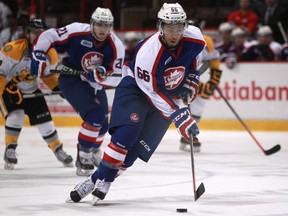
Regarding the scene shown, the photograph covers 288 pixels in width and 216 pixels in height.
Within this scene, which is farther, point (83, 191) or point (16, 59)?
point (16, 59)

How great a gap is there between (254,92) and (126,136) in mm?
5803

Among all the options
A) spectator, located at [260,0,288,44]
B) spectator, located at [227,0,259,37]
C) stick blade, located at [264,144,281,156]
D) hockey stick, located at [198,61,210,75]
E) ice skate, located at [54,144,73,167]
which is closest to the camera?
ice skate, located at [54,144,73,167]

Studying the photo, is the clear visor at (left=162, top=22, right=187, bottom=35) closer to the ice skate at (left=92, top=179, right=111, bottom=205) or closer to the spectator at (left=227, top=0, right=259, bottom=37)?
the ice skate at (left=92, top=179, right=111, bottom=205)

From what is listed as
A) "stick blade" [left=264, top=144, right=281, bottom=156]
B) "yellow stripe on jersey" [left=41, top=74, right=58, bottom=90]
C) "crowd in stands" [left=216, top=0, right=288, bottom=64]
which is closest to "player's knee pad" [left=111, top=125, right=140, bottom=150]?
"yellow stripe on jersey" [left=41, top=74, right=58, bottom=90]

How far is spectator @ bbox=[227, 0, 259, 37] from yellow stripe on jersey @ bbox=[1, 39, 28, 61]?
5.08 meters

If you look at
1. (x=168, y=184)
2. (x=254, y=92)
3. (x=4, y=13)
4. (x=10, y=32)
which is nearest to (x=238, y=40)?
(x=254, y=92)

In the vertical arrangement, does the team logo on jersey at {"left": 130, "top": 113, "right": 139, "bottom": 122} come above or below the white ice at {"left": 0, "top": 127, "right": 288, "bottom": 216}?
above

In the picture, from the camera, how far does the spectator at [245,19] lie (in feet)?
40.0

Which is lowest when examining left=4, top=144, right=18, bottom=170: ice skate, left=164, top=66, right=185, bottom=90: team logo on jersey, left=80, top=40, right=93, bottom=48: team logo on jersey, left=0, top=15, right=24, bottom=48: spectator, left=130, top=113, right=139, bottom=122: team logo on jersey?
left=0, top=15, right=24, bottom=48: spectator

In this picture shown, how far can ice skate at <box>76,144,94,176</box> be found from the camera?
7070mm

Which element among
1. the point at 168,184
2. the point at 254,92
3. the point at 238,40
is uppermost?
the point at 168,184

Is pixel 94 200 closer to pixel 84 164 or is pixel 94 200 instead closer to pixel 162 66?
pixel 162 66

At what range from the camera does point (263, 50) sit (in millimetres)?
11344

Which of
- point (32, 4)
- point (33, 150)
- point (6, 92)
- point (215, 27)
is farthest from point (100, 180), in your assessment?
point (32, 4)
